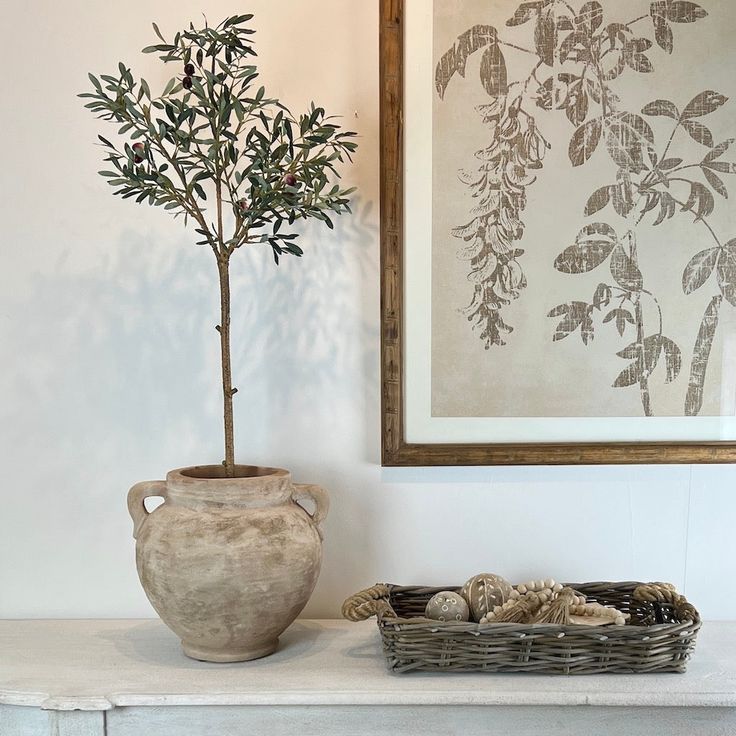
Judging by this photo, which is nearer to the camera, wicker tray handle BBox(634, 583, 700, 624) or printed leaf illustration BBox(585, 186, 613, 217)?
wicker tray handle BBox(634, 583, 700, 624)

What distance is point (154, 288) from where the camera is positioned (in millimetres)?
1365

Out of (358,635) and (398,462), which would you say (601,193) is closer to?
(398,462)

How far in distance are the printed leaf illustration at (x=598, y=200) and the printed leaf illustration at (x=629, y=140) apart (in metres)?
0.05

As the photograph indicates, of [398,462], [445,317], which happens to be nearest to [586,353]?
→ [445,317]

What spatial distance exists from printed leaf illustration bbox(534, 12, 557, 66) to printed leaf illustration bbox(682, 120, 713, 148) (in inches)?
9.3

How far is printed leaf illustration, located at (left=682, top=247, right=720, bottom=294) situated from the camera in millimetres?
1365

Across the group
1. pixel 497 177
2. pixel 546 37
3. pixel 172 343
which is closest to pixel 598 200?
pixel 497 177

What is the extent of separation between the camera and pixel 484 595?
121 cm

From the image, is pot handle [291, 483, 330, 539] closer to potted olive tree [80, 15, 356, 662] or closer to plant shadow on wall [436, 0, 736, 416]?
potted olive tree [80, 15, 356, 662]

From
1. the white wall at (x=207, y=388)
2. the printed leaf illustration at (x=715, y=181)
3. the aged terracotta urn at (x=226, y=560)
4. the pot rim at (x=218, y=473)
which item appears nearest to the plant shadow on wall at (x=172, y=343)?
the white wall at (x=207, y=388)

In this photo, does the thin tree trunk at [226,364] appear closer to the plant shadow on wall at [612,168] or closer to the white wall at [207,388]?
the white wall at [207,388]

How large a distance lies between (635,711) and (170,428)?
793 millimetres

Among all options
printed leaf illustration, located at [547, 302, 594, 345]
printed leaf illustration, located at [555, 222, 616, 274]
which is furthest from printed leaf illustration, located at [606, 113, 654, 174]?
printed leaf illustration, located at [547, 302, 594, 345]

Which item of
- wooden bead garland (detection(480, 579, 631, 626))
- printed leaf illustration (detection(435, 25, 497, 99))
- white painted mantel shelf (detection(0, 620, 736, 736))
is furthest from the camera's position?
printed leaf illustration (detection(435, 25, 497, 99))
